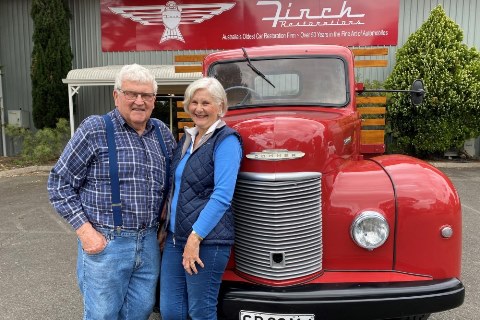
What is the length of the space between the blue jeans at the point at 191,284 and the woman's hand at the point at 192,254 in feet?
0.15

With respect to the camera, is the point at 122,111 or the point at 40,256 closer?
the point at 122,111

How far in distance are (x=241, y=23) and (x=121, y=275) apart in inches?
427

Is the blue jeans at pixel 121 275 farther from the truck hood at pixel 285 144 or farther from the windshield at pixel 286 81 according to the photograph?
the windshield at pixel 286 81

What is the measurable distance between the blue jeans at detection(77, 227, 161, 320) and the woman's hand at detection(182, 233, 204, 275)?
26 cm

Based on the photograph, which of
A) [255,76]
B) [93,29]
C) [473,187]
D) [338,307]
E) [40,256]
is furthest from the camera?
[93,29]

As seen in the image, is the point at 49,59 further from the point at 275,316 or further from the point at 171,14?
the point at 275,316

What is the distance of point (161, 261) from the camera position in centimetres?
270

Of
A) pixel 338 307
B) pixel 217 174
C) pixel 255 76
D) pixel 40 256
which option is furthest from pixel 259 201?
pixel 40 256

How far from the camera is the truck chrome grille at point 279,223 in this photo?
106 inches

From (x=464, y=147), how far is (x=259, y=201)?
428 inches

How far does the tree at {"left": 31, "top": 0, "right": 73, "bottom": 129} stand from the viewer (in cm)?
1188

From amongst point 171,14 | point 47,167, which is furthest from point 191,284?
point 171,14

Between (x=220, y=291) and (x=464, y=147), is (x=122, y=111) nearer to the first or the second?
(x=220, y=291)

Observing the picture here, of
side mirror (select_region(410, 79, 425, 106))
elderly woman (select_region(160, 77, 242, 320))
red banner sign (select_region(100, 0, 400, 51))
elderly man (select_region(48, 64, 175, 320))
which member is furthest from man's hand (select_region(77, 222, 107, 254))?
red banner sign (select_region(100, 0, 400, 51))
